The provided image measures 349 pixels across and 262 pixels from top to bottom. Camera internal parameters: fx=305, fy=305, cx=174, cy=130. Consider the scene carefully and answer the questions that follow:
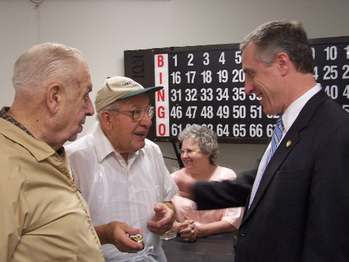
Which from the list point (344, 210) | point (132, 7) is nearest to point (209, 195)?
point (344, 210)

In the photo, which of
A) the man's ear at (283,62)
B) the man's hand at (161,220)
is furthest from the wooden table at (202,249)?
→ the man's ear at (283,62)

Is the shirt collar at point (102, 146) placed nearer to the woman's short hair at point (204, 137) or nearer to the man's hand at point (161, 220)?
the man's hand at point (161, 220)

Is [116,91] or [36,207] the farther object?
[116,91]

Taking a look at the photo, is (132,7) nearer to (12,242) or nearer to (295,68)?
(295,68)

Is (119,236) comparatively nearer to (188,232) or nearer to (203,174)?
(188,232)

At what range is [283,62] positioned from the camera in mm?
1181

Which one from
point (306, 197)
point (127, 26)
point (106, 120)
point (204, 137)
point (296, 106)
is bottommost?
point (204, 137)

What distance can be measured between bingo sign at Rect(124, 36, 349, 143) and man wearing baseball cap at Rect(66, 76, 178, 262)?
52.8 inches

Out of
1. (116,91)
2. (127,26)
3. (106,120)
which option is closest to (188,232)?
(106,120)

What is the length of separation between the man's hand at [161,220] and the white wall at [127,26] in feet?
5.72

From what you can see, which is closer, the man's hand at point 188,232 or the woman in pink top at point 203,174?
the man's hand at point 188,232

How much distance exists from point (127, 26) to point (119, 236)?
2.61m

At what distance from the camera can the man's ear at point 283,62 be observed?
1.17 m

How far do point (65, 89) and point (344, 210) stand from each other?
3.12 ft
